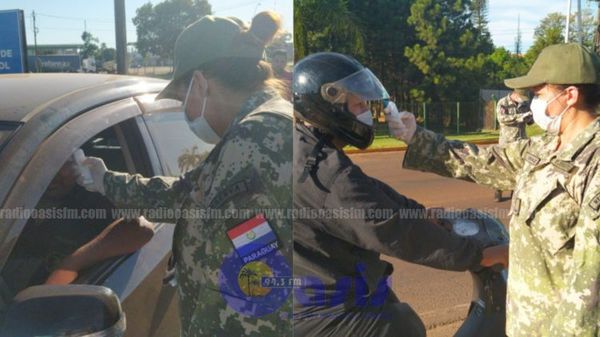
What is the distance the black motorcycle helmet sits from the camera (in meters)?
1.57

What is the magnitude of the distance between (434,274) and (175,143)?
345 centimetres

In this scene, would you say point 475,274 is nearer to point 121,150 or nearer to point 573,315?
point 573,315

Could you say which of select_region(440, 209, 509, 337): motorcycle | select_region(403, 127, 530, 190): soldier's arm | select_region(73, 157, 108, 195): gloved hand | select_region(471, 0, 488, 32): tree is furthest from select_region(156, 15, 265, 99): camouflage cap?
select_region(471, 0, 488, 32): tree

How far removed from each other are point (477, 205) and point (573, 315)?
344 centimetres

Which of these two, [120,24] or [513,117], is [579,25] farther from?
[120,24]

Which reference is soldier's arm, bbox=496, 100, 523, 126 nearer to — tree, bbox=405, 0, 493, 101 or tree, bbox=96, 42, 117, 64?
tree, bbox=405, 0, 493, 101

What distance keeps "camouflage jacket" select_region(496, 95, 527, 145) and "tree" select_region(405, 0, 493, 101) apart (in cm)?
13

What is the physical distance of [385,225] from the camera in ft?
4.82

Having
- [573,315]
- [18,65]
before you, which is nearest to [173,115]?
[18,65]

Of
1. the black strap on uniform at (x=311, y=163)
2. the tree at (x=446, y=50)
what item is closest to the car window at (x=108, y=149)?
the black strap on uniform at (x=311, y=163)

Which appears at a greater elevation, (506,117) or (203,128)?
(203,128)

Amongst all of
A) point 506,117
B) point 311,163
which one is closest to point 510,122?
point 506,117

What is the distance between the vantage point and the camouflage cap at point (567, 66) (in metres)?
1.74

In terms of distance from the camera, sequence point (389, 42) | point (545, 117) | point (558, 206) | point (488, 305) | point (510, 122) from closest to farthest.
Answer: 1. point (558, 206)
2. point (545, 117)
3. point (488, 305)
4. point (389, 42)
5. point (510, 122)
